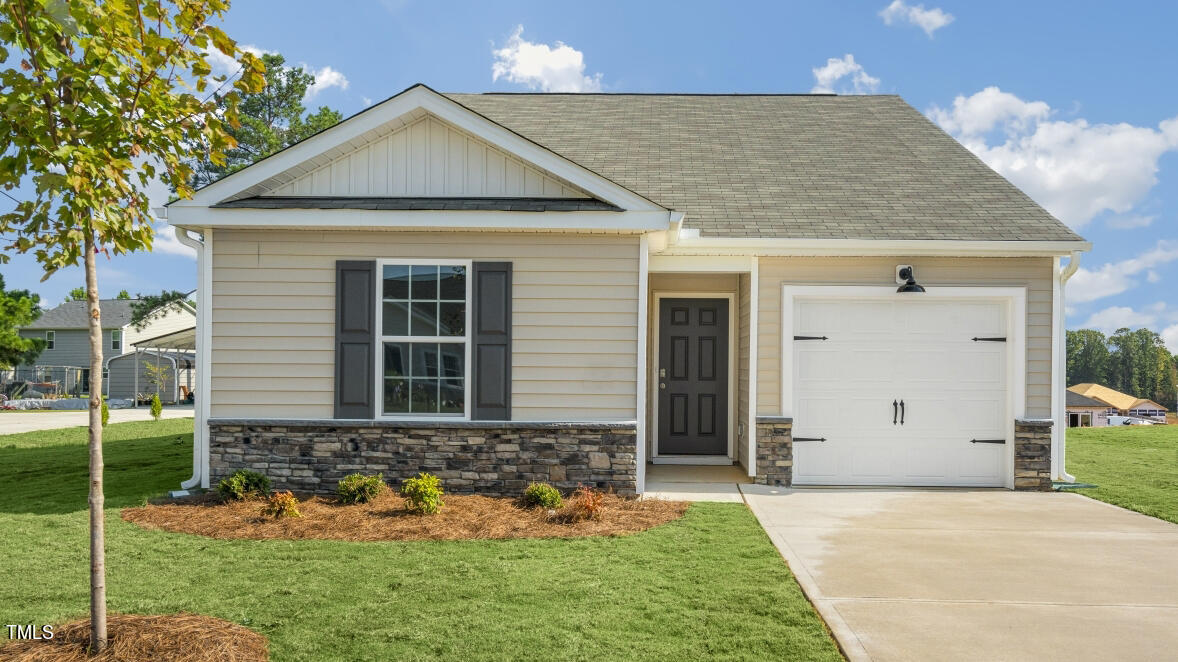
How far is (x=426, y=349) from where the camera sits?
708 cm

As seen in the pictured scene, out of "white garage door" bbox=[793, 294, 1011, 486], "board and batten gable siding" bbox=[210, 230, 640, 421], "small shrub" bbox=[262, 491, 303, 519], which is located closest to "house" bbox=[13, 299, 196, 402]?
"board and batten gable siding" bbox=[210, 230, 640, 421]

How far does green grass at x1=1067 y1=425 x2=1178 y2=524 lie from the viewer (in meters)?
7.33

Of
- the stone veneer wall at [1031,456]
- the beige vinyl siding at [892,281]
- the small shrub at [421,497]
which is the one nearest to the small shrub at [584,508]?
the small shrub at [421,497]

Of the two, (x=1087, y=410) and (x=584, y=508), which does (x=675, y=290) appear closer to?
(x=584, y=508)

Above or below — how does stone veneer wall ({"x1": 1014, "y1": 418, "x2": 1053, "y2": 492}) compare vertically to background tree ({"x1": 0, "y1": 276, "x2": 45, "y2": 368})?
below

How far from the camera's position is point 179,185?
3.92 m

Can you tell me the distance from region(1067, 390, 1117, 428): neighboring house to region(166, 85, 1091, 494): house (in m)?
58.4

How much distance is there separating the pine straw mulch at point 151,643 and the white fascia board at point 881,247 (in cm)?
545

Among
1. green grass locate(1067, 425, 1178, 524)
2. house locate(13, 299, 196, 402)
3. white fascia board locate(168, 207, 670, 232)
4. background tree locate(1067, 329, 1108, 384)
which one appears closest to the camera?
white fascia board locate(168, 207, 670, 232)

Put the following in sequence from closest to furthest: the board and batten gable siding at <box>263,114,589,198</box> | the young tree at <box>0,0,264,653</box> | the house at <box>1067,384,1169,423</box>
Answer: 1. the young tree at <box>0,0,264,653</box>
2. the board and batten gable siding at <box>263,114,589,198</box>
3. the house at <box>1067,384,1169,423</box>

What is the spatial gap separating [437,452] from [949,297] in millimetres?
5745

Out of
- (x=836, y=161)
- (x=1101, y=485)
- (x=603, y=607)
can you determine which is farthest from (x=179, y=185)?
(x=1101, y=485)

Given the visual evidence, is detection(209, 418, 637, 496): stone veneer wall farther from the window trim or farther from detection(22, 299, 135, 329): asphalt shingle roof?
detection(22, 299, 135, 329): asphalt shingle roof

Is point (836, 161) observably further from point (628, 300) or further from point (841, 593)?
point (841, 593)
